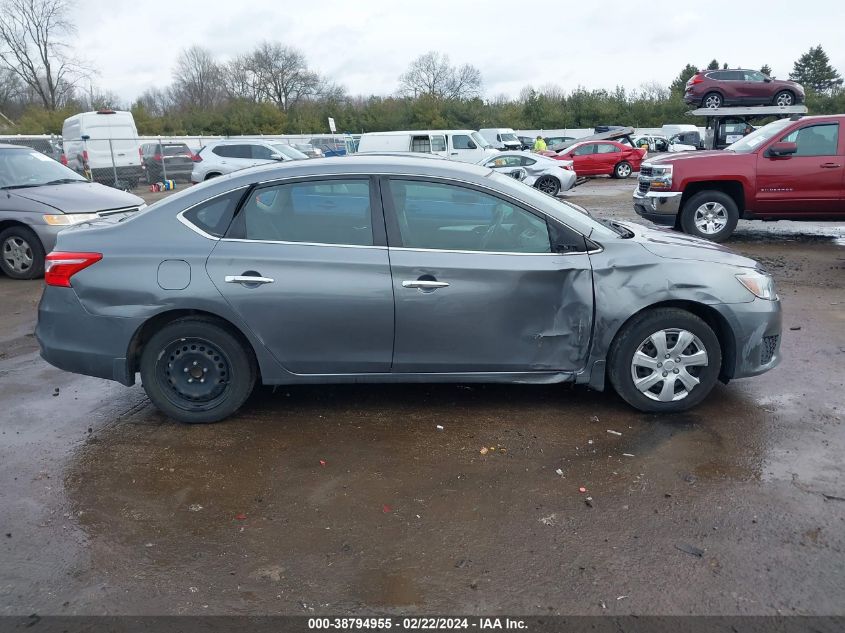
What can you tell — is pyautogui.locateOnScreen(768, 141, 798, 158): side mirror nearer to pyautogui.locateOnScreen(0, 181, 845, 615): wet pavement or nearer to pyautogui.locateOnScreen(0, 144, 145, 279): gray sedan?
pyautogui.locateOnScreen(0, 181, 845, 615): wet pavement

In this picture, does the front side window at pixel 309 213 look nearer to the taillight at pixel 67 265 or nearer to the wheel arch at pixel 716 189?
the taillight at pixel 67 265

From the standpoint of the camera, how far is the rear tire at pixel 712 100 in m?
23.4

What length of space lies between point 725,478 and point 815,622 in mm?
1106

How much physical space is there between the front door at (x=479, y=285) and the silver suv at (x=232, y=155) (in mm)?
17638

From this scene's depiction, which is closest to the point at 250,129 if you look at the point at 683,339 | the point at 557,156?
the point at 557,156

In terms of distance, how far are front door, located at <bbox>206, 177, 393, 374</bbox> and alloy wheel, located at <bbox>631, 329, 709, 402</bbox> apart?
5.22 feet

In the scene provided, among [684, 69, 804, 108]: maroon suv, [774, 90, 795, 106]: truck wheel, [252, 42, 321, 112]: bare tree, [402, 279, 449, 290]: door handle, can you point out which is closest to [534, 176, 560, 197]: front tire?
[684, 69, 804, 108]: maroon suv

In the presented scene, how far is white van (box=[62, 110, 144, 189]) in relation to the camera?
21672 millimetres

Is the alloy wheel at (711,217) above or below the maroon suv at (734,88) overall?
below

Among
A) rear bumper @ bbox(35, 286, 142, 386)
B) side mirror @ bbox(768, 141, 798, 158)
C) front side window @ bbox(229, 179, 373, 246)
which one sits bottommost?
rear bumper @ bbox(35, 286, 142, 386)

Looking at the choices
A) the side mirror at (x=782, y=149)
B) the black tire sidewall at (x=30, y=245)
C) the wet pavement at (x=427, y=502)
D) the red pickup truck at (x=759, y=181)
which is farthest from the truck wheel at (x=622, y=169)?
the wet pavement at (x=427, y=502)

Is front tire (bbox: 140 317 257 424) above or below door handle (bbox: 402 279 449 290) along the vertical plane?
below

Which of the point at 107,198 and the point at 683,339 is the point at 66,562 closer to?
the point at 683,339

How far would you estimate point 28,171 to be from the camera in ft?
31.1
